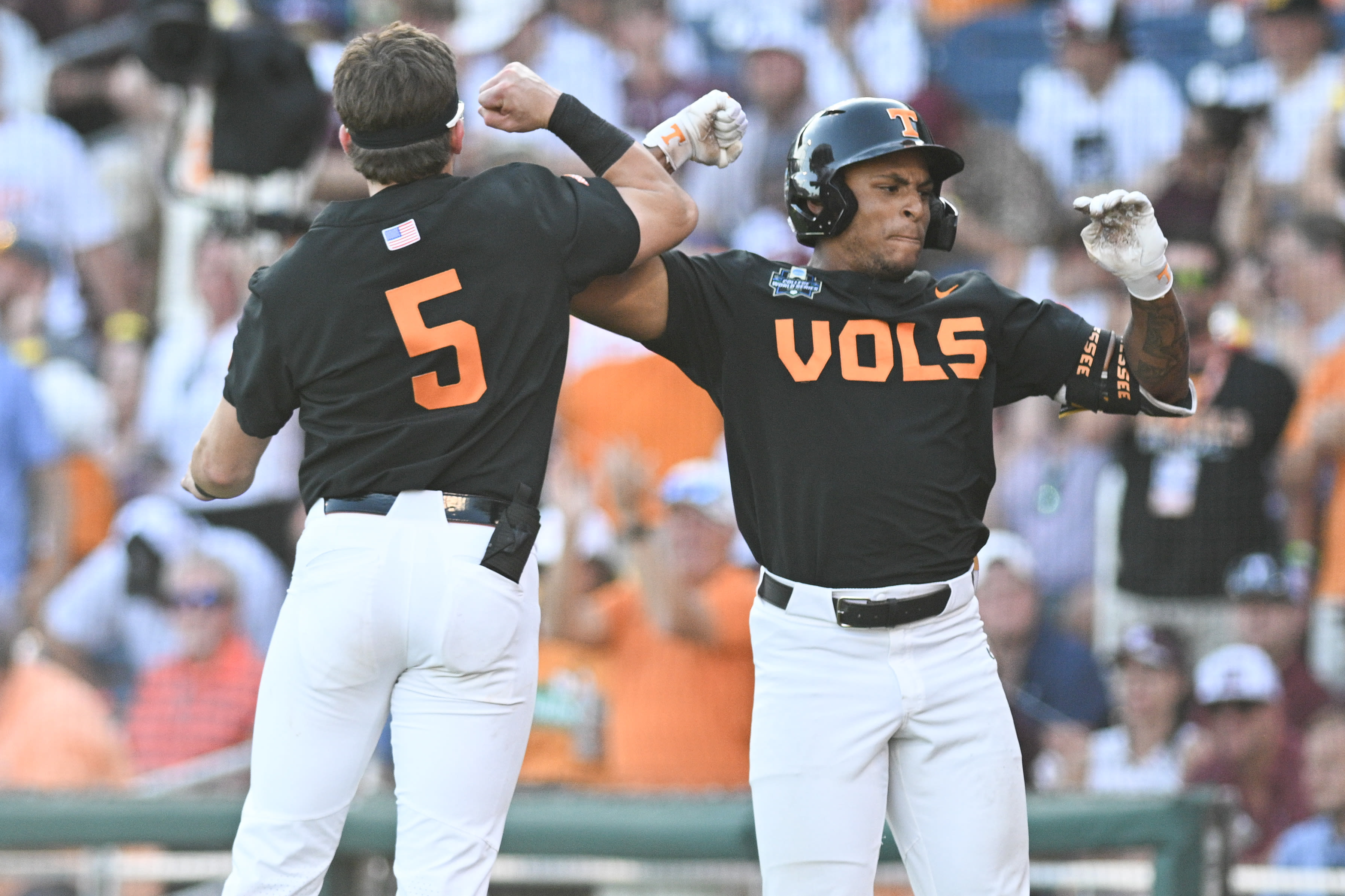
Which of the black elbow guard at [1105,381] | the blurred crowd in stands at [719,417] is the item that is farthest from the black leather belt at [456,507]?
the blurred crowd in stands at [719,417]

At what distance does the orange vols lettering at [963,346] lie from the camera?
10.9ft

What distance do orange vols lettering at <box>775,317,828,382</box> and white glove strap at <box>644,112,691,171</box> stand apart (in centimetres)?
43

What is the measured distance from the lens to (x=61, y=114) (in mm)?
8367

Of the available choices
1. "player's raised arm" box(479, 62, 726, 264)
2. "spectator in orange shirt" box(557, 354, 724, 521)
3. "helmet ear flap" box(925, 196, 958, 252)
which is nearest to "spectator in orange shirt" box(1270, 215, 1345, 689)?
"spectator in orange shirt" box(557, 354, 724, 521)

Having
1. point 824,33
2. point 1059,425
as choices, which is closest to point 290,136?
point 824,33

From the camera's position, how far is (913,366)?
3.31 metres

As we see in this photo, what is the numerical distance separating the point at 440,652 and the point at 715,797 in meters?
2.07

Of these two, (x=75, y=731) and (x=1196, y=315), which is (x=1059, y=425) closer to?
(x=1196, y=315)

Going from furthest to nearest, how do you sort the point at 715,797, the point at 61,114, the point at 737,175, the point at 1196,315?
the point at 61,114 → the point at 737,175 → the point at 1196,315 → the point at 715,797

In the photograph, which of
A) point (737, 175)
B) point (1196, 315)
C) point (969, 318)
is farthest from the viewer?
point (737, 175)

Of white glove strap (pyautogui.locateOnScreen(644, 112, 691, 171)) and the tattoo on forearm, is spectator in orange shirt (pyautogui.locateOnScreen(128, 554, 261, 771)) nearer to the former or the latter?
white glove strap (pyautogui.locateOnScreen(644, 112, 691, 171))

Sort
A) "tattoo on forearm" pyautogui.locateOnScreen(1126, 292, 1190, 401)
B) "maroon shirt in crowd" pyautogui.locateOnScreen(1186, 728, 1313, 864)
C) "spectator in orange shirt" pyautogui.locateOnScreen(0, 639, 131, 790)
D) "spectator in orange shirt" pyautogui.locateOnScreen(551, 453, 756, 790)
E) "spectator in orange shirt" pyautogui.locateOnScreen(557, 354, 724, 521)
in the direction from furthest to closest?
"spectator in orange shirt" pyautogui.locateOnScreen(557, 354, 724, 521) → "spectator in orange shirt" pyautogui.locateOnScreen(0, 639, 131, 790) → "spectator in orange shirt" pyautogui.locateOnScreen(551, 453, 756, 790) → "maroon shirt in crowd" pyautogui.locateOnScreen(1186, 728, 1313, 864) → "tattoo on forearm" pyautogui.locateOnScreen(1126, 292, 1190, 401)

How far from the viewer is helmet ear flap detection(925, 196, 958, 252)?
11.3ft

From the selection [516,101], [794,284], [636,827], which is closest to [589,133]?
[516,101]
